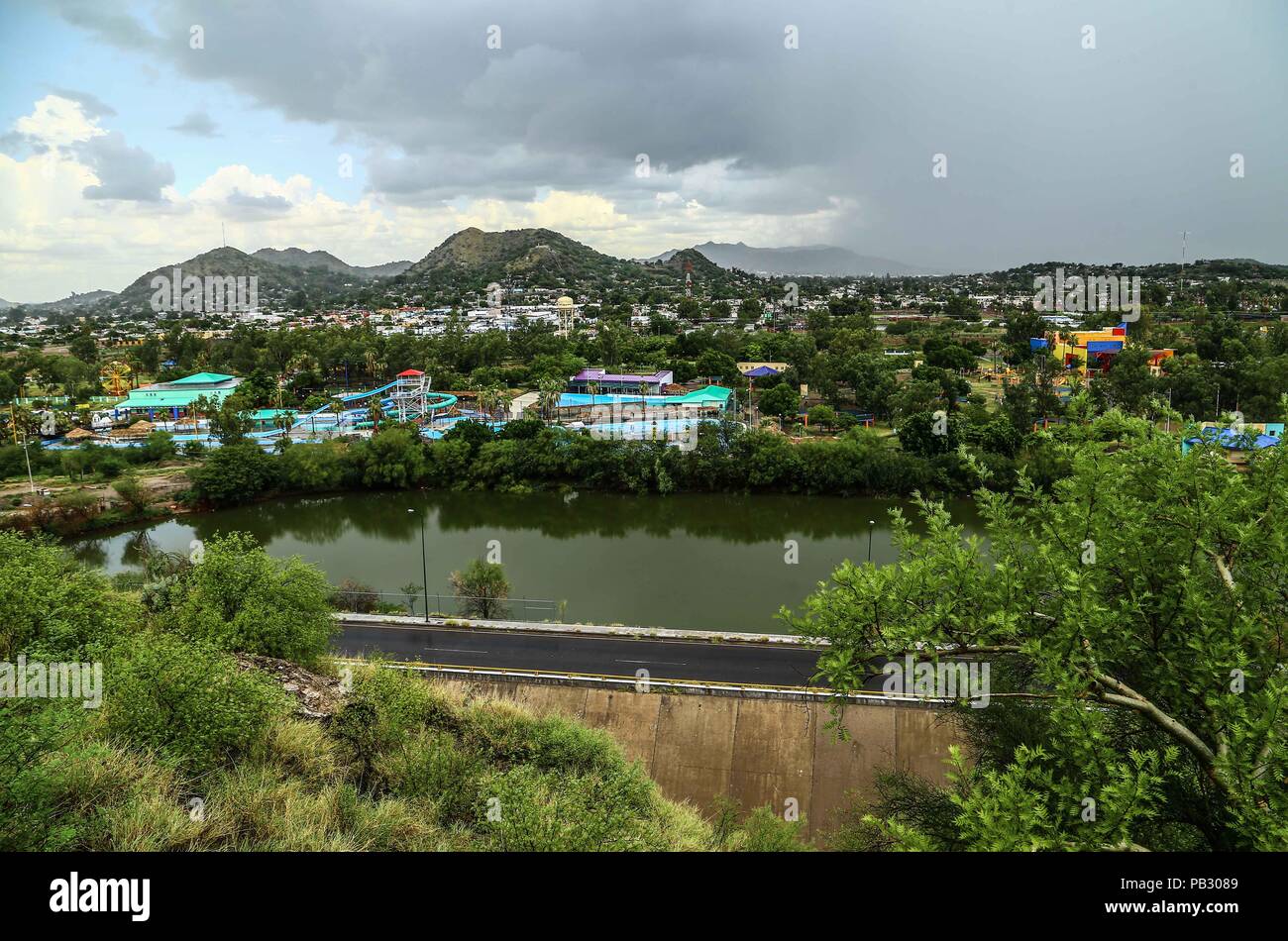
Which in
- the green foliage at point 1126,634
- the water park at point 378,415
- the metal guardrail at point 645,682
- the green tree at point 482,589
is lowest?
the metal guardrail at point 645,682

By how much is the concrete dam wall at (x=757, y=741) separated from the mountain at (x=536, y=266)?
98.6 m

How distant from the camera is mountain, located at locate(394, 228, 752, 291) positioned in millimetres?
116894

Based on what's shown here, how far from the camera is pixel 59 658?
7.12m

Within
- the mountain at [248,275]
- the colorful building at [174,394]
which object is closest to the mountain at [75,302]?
the mountain at [248,275]

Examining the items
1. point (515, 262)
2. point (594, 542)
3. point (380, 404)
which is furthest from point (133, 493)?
point (515, 262)

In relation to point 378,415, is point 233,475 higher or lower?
lower

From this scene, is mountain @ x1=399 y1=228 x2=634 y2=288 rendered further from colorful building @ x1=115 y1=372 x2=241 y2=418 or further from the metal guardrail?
the metal guardrail

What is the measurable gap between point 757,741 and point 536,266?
12547 cm

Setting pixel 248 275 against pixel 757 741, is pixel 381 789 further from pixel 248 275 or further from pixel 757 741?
pixel 248 275

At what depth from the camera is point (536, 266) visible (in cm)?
12794

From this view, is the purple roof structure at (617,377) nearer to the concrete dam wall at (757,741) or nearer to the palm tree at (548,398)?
the palm tree at (548,398)

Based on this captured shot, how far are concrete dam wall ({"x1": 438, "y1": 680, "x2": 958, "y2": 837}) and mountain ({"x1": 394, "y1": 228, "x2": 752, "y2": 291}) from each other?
98.6 meters

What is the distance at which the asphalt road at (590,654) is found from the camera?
427 inches
